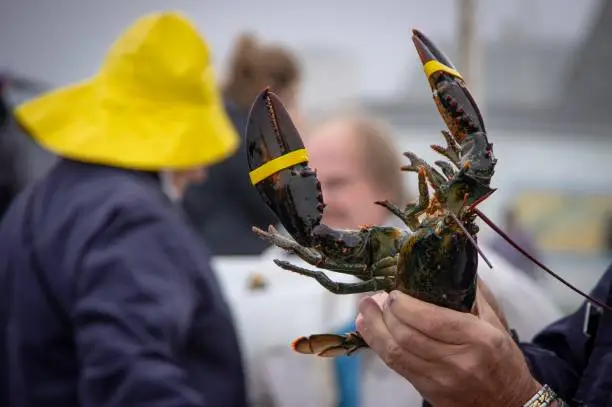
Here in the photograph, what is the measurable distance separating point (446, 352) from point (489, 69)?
4.34 m

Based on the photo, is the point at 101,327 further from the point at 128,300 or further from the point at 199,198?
the point at 199,198

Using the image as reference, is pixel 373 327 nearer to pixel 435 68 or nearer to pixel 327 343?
pixel 327 343

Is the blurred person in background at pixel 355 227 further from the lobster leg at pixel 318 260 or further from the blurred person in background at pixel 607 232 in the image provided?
the blurred person in background at pixel 607 232

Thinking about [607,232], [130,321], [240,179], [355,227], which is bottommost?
[607,232]

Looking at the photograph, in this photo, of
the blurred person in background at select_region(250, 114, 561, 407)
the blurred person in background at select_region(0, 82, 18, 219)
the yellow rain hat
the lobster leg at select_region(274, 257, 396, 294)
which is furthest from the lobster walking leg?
the blurred person in background at select_region(0, 82, 18, 219)

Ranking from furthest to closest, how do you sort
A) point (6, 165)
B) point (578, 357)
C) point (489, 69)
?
point (489, 69), point (6, 165), point (578, 357)

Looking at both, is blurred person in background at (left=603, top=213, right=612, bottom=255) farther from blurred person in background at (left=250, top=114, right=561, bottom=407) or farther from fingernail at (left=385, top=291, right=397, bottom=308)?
fingernail at (left=385, top=291, right=397, bottom=308)

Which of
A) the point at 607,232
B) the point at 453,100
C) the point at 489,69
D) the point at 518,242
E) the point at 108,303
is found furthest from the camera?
the point at 607,232

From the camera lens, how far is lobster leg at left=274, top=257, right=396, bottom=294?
0.92m

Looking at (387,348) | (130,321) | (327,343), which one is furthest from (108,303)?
(387,348)

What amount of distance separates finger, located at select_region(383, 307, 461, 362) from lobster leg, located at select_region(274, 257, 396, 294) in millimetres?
46

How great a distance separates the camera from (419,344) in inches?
34.6

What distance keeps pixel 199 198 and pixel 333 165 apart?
3.84 ft

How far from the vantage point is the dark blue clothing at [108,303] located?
1636 mm
